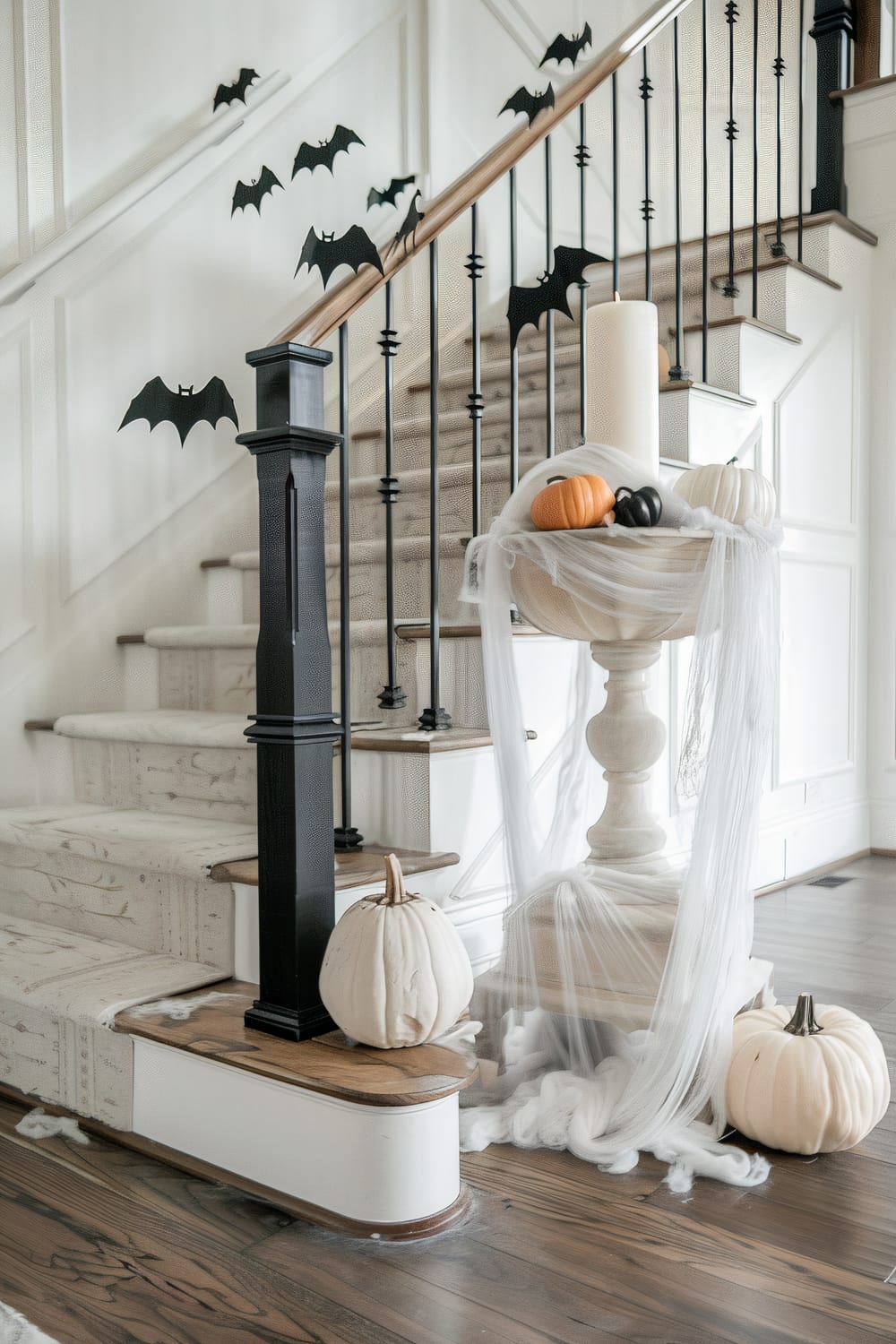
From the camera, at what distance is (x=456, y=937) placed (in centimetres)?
150

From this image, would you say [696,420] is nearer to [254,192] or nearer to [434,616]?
[434,616]

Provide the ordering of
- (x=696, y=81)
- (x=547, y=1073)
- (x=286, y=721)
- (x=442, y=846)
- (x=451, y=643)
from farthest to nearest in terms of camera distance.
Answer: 1. (x=696, y=81)
2. (x=451, y=643)
3. (x=442, y=846)
4. (x=547, y=1073)
5. (x=286, y=721)

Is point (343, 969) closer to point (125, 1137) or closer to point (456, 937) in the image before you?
point (456, 937)

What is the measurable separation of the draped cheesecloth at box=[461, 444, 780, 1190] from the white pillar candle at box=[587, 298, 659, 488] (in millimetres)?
94

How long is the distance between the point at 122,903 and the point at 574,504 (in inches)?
41.5

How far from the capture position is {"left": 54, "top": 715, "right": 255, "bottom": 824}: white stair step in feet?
7.22

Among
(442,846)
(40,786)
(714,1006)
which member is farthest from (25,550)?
(714,1006)

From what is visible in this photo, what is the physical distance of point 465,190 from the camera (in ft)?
6.46

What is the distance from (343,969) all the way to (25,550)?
166 cm

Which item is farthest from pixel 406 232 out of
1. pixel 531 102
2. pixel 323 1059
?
pixel 323 1059

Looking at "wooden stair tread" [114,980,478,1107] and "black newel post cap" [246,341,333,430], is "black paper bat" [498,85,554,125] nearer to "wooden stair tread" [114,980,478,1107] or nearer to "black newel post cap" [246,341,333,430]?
"black newel post cap" [246,341,333,430]

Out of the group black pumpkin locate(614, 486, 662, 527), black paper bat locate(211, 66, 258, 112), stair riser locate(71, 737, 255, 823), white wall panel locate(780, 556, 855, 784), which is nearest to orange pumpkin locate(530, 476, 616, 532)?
black pumpkin locate(614, 486, 662, 527)

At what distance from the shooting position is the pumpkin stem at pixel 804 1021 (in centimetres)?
151

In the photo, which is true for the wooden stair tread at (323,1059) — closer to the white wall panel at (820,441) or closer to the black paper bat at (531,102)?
the black paper bat at (531,102)
